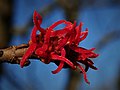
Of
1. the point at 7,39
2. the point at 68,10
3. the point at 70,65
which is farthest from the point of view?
the point at 68,10

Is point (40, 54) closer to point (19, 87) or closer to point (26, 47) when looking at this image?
point (26, 47)

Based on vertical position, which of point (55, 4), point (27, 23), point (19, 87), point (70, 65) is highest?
point (55, 4)

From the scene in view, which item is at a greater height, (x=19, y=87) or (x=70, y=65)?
(x=70, y=65)

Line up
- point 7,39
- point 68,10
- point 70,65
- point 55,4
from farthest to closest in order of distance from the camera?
point 55,4 → point 68,10 → point 7,39 → point 70,65

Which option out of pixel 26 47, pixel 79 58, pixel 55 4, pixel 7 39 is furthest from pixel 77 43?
pixel 55 4

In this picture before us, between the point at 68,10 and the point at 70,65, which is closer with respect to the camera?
the point at 70,65

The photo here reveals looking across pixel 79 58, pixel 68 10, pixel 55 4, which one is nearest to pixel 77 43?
pixel 79 58
